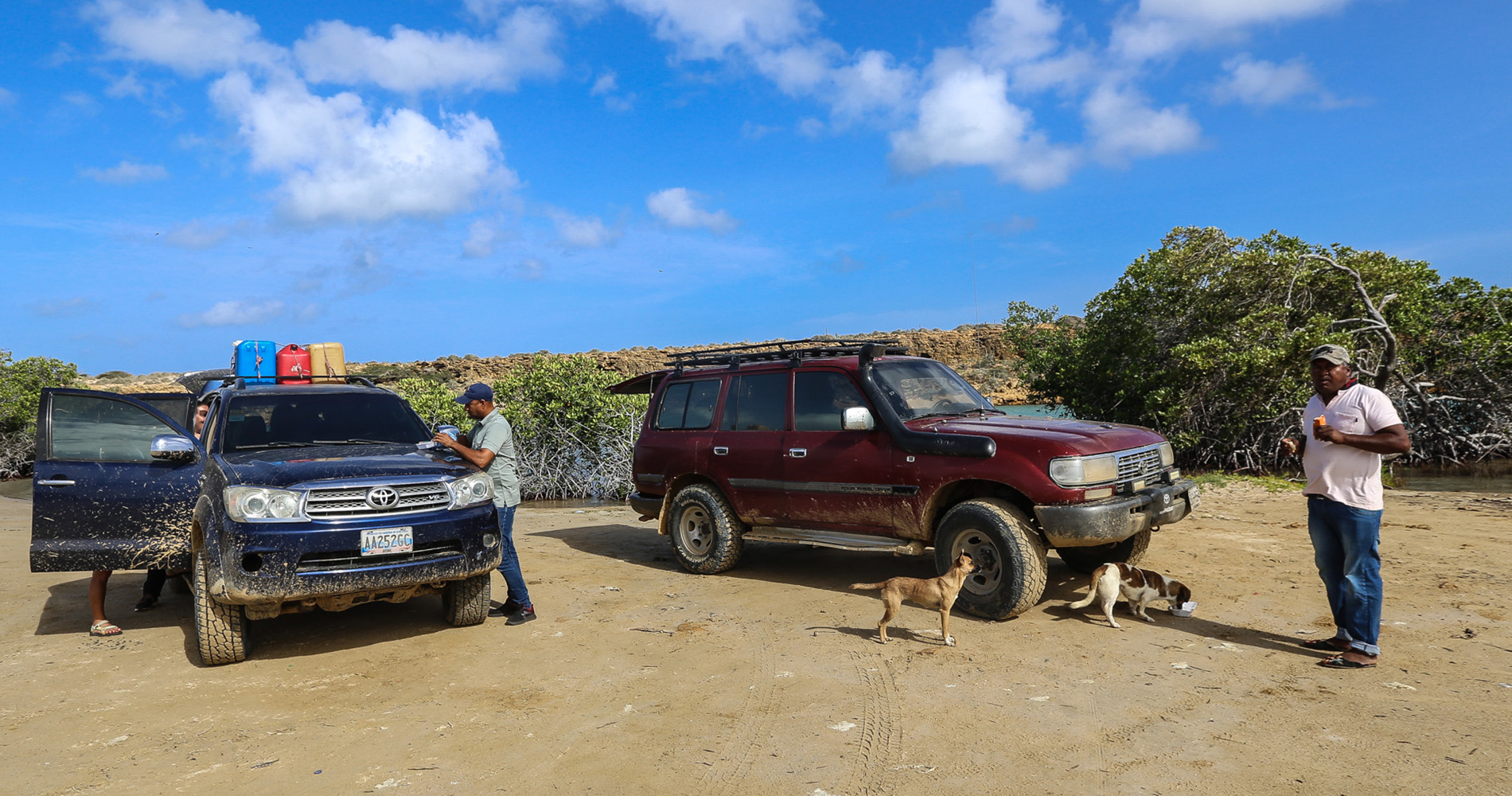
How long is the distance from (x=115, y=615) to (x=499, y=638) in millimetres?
3598

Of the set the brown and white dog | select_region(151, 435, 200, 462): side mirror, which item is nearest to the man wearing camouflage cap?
the brown and white dog

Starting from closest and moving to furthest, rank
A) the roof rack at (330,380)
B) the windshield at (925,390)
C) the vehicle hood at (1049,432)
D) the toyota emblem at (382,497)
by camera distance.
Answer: the toyota emblem at (382,497), the vehicle hood at (1049,432), the windshield at (925,390), the roof rack at (330,380)

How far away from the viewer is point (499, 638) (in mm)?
6004

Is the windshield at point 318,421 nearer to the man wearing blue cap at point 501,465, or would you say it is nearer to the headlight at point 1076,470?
the man wearing blue cap at point 501,465

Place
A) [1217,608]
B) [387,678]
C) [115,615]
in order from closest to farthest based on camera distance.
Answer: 1. [387,678]
2. [1217,608]
3. [115,615]

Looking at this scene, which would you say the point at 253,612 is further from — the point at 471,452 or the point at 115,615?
the point at 115,615

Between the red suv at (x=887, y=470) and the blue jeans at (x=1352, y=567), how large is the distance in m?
1.12

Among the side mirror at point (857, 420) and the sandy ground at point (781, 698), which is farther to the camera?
the side mirror at point (857, 420)

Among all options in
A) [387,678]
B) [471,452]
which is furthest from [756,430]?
[387,678]

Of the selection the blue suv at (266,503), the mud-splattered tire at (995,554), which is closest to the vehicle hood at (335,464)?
the blue suv at (266,503)

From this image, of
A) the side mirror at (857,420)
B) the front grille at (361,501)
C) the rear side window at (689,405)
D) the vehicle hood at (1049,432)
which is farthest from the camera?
the rear side window at (689,405)

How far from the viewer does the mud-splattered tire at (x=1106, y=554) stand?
6.97 metres

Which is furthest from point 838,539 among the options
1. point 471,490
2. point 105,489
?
point 105,489

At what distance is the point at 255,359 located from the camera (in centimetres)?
1008
